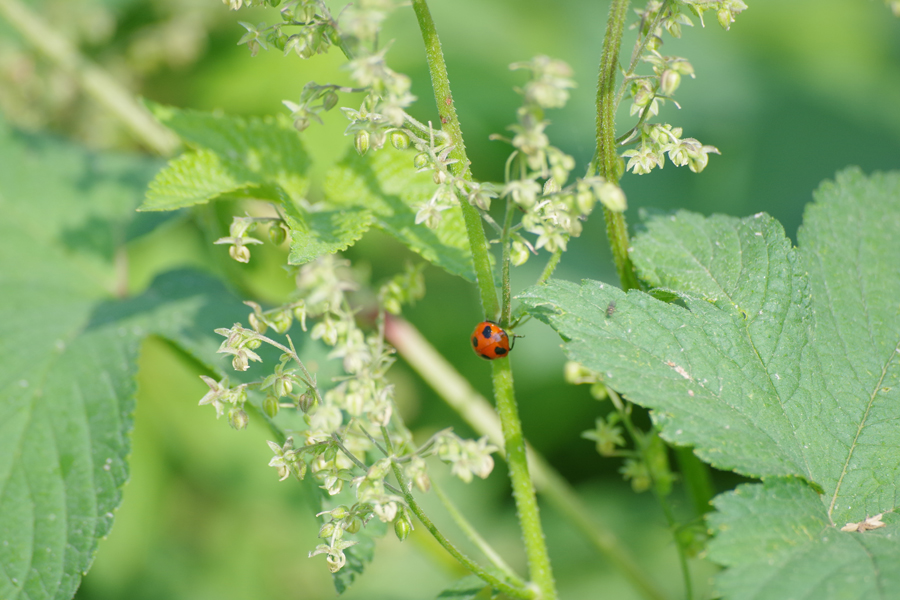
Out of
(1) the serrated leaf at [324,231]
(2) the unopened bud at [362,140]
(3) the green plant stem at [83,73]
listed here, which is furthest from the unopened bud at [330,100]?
(3) the green plant stem at [83,73]

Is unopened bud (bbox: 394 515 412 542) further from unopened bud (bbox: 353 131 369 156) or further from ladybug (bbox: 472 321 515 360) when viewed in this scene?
unopened bud (bbox: 353 131 369 156)

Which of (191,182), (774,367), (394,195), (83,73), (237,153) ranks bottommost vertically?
(774,367)

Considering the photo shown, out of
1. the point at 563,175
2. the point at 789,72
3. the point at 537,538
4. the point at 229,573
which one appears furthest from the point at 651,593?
the point at 789,72

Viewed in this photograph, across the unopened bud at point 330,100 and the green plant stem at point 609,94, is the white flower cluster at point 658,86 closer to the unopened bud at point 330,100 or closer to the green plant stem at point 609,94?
the green plant stem at point 609,94

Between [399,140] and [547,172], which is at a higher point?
[399,140]

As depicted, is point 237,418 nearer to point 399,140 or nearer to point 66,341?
point 399,140

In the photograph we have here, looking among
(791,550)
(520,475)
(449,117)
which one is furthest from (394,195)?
(791,550)

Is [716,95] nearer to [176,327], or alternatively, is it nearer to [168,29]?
[168,29]
